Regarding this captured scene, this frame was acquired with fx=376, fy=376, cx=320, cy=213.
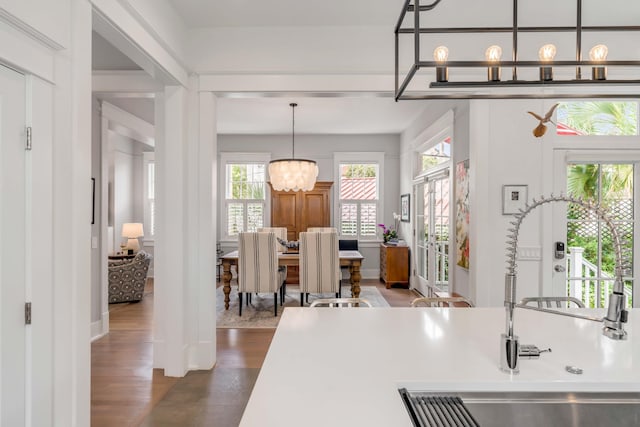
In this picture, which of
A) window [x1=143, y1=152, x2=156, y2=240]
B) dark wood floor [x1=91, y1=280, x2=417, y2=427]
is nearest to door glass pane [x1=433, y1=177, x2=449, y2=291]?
dark wood floor [x1=91, y1=280, x2=417, y2=427]

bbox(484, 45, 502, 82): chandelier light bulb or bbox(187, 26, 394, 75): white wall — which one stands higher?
bbox(187, 26, 394, 75): white wall

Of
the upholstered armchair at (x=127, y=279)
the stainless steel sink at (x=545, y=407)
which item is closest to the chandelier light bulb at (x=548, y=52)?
the stainless steel sink at (x=545, y=407)

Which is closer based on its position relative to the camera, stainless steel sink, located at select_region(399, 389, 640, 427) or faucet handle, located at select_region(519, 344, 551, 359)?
stainless steel sink, located at select_region(399, 389, 640, 427)

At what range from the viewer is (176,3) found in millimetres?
2734

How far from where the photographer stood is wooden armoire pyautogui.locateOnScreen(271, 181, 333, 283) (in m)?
6.98

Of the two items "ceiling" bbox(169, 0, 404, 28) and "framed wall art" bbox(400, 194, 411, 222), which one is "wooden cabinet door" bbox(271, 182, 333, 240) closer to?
"framed wall art" bbox(400, 194, 411, 222)

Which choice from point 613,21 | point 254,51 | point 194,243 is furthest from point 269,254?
point 613,21

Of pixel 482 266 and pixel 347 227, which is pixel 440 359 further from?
pixel 347 227

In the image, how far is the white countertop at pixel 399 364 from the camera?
3.15 ft

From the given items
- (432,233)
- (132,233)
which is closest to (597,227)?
(432,233)

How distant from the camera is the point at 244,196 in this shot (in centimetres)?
732

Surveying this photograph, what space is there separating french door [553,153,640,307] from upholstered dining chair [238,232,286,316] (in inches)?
115
